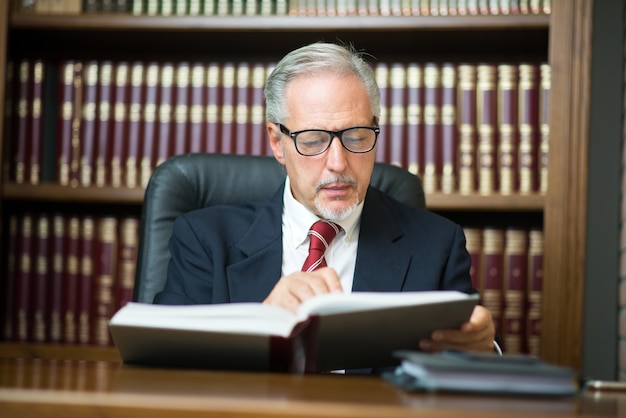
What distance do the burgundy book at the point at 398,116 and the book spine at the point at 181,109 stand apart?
1.81 ft

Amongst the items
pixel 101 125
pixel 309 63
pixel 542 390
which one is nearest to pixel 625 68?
pixel 309 63

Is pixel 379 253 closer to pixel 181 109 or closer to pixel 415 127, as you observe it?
pixel 415 127

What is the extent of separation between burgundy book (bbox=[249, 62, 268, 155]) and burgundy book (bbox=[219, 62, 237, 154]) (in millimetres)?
49

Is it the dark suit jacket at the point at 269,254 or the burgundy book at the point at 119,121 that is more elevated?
the burgundy book at the point at 119,121

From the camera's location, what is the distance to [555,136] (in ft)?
6.96

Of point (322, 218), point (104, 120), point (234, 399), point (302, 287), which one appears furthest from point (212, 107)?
point (234, 399)

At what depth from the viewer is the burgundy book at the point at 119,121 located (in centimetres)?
230

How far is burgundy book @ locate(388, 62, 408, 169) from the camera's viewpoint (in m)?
2.24

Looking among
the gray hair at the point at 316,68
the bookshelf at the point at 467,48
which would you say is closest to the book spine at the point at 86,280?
the bookshelf at the point at 467,48

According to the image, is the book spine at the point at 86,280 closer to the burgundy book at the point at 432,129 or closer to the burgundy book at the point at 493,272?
the burgundy book at the point at 432,129

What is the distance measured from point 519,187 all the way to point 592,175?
26 centimetres

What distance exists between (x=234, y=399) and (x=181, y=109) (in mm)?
1628

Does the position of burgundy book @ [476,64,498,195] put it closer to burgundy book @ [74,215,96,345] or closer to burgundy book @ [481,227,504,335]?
burgundy book @ [481,227,504,335]

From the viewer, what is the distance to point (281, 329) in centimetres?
99
